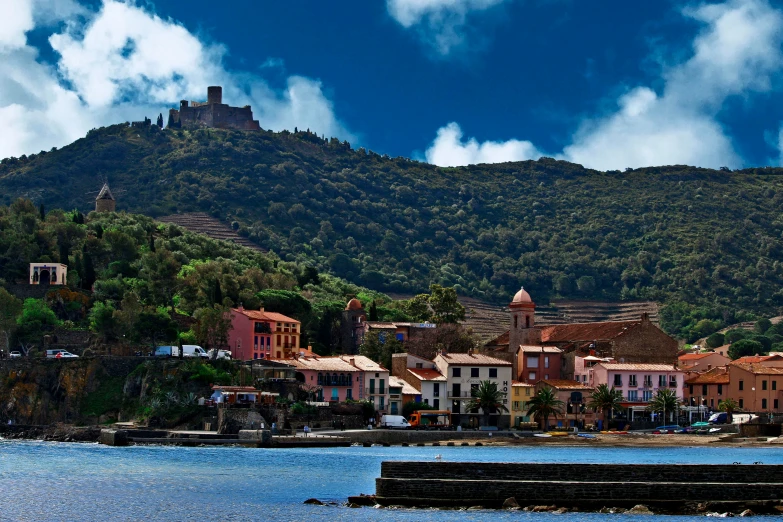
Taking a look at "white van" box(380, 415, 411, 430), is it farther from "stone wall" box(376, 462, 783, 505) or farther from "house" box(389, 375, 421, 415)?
"stone wall" box(376, 462, 783, 505)

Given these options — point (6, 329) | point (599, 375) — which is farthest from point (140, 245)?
point (599, 375)

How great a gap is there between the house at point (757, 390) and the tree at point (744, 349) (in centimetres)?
4242

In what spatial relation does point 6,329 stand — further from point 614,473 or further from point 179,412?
point 614,473

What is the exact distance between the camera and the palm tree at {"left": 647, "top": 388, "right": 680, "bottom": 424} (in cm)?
11512

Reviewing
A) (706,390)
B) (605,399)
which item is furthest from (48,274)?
(706,390)

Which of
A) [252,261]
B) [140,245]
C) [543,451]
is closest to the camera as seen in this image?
[543,451]

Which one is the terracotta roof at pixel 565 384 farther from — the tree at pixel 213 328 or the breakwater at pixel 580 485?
the breakwater at pixel 580 485

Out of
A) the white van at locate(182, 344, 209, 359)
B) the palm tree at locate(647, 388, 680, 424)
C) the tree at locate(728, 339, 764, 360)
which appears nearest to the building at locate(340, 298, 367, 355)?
the white van at locate(182, 344, 209, 359)

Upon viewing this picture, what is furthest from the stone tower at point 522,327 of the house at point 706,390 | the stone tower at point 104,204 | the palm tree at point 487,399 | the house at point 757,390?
the stone tower at point 104,204

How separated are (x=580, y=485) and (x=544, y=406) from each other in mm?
66308

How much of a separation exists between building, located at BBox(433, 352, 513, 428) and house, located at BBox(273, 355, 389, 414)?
5940 mm

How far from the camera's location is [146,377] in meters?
103

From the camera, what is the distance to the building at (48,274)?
127500 mm

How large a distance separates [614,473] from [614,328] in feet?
273
